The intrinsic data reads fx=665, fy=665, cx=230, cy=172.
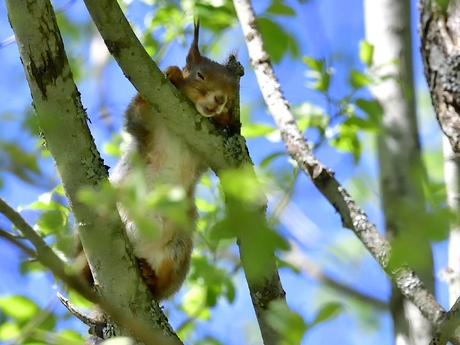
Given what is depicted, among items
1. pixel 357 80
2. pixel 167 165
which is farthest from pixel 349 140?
pixel 167 165

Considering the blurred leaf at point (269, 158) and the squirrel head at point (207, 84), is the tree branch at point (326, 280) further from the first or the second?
the squirrel head at point (207, 84)

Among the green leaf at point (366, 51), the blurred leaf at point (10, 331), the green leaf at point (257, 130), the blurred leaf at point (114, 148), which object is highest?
the blurred leaf at point (114, 148)

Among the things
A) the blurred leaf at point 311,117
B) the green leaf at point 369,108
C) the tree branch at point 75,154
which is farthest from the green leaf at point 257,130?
the tree branch at point 75,154

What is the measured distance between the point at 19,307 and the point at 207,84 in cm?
127

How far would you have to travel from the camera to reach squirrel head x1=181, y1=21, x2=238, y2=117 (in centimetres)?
249

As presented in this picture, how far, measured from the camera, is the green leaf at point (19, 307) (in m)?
1.80

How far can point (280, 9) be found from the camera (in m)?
2.76

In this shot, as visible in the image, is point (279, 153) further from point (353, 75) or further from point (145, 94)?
point (145, 94)

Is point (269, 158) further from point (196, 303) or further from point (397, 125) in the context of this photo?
point (196, 303)

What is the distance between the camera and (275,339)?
2045 mm

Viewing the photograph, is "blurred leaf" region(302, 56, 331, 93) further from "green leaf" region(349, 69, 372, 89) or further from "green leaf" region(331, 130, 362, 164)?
"green leaf" region(331, 130, 362, 164)

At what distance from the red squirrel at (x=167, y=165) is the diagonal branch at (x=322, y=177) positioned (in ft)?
0.49

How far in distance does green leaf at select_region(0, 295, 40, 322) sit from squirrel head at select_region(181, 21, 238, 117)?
0.91m

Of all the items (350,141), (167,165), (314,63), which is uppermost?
(314,63)
